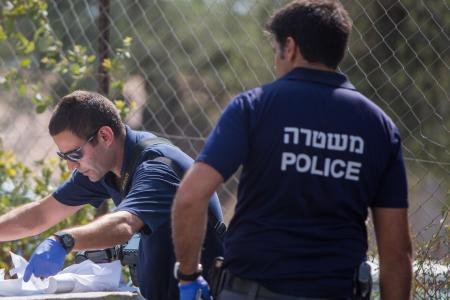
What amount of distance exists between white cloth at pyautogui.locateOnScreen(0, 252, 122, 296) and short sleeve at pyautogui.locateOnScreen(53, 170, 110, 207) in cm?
61

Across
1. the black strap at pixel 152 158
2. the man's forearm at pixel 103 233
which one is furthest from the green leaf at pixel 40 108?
the man's forearm at pixel 103 233

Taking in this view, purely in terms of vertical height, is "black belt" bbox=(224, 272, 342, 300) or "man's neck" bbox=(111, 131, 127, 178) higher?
"man's neck" bbox=(111, 131, 127, 178)

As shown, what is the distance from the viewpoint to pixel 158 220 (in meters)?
3.46

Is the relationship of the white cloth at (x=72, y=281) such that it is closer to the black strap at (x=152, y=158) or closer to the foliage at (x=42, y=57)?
the black strap at (x=152, y=158)

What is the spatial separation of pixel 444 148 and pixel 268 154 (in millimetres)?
1754

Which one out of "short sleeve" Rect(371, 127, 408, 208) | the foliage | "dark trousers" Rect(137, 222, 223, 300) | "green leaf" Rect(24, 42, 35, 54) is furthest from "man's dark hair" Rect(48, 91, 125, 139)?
"green leaf" Rect(24, 42, 35, 54)

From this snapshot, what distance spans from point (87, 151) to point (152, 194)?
1.49 feet

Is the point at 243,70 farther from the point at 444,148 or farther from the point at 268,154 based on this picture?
the point at 268,154

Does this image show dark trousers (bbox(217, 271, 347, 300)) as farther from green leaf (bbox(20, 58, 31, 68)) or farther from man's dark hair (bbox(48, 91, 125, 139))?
green leaf (bbox(20, 58, 31, 68))

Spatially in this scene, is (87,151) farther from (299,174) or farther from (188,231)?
(299,174)

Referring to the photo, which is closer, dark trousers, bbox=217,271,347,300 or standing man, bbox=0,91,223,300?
dark trousers, bbox=217,271,347,300

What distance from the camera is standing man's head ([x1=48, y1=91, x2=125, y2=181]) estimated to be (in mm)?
3766

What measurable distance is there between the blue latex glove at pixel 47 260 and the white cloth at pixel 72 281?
4.8 inches

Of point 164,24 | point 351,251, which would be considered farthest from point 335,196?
point 164,24
